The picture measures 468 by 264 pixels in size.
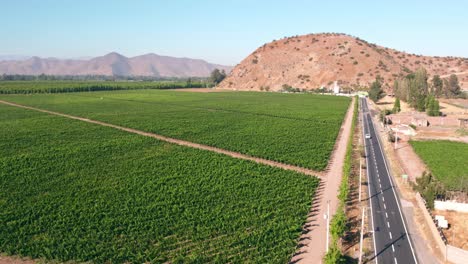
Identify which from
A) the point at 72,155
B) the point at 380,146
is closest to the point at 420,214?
the point at 380,146

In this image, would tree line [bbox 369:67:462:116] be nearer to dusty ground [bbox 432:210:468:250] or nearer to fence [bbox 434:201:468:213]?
fence [bbox 434:201:468:213]

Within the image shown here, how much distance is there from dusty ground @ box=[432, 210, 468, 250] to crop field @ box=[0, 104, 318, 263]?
562 inches

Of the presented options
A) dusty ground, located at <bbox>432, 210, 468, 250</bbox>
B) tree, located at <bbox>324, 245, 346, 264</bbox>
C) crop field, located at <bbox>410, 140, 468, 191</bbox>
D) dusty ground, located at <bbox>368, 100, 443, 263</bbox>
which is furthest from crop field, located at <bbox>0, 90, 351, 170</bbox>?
tree, located at <bbox>324, 245, 346, 264</bbox>

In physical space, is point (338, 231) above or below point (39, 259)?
above

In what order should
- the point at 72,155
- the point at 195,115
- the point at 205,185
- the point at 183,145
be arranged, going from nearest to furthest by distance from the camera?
the point at 205,185 → the point at 72,155 → the point at 183,145 → the point at 195,115

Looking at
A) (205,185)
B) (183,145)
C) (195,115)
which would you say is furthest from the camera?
(195,115)

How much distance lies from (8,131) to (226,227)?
71962mm

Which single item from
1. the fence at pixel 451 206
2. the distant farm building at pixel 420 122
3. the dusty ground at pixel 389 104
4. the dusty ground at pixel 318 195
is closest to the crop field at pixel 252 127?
the dusty ground at pixel 318 195

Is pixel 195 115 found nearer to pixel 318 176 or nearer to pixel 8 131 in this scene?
pixel 8 131

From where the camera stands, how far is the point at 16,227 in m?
36.8

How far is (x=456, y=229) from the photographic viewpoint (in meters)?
37.2

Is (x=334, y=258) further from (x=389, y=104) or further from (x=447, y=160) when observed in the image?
(x=389, y=104)

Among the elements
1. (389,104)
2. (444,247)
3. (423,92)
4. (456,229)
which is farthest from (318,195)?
(389,104)

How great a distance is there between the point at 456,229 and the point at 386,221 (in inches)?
269
